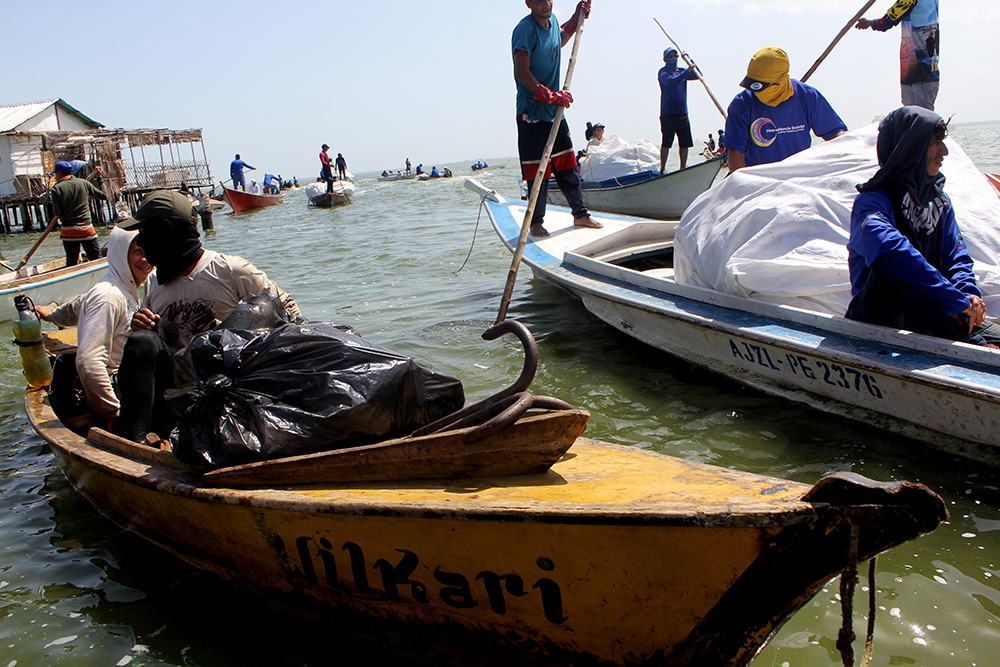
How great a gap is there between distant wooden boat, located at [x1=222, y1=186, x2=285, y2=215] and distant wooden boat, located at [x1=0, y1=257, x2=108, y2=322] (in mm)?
17704

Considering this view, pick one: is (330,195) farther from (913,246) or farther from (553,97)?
(913,246)

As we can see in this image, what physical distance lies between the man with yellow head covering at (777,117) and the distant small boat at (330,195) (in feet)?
73.4

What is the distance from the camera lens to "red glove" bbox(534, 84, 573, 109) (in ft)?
18.2

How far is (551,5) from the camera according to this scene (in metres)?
5.70

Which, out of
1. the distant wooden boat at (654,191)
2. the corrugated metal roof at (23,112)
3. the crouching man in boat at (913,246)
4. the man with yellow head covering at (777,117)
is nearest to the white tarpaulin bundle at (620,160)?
the distant wooden boat at (654,191)

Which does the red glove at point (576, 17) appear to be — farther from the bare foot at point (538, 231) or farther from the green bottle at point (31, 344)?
the green bottle at point (31, 344)

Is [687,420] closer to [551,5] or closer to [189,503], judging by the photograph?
[189,503]

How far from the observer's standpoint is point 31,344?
3709 mm

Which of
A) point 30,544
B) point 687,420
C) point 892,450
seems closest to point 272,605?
point 30,544

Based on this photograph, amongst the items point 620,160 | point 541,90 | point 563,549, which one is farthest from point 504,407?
point 620,160

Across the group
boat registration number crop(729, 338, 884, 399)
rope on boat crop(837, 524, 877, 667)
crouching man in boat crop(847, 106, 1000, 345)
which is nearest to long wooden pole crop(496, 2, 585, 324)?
boat registration number crop(729, 338, 884, 399)

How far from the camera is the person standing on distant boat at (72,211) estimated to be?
8.97 m

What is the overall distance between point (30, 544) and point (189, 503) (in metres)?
1.51

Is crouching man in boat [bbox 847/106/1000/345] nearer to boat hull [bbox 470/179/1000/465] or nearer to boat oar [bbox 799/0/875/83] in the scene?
boat hull [bbox 470/179/1000/465]
